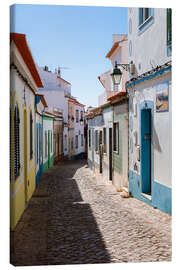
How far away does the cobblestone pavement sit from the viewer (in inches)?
172

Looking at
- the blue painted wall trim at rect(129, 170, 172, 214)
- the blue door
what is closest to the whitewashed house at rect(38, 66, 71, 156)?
the blue painted wall trim at rect(129, 170, 172, 214)

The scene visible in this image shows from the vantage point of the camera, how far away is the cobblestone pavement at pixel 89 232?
4.38 meters

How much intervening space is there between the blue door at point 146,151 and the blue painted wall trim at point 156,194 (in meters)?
0.19

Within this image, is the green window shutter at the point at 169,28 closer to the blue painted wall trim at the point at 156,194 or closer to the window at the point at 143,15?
the window at the point at 143,15

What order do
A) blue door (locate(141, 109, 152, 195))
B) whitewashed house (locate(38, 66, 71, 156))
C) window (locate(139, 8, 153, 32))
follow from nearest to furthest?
1. window (locate(139, 8, 153, 32))
2. blue door (locate(141, 109, 152, 195))
3. whitewashed house (locate(38, 66, 71, 156))

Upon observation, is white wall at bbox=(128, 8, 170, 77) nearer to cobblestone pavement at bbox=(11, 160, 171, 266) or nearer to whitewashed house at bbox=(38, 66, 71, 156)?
cobblestone pavement at bbox=(11, 160, 171, 266)

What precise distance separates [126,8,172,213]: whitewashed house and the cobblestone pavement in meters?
0.43

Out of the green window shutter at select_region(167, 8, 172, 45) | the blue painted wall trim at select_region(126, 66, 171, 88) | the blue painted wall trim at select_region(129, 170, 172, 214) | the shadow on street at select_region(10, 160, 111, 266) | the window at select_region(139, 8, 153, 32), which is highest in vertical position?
the window at select_region(139, 8, 153, 32)

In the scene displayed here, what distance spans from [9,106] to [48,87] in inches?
604

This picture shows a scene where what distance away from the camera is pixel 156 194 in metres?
6.21

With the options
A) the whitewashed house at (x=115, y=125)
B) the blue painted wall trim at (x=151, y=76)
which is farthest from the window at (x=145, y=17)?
the blue painted wall trim at (x=151, y=76)

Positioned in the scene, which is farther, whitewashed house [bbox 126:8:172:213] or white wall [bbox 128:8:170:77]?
white wall [bbox 128:8:170:77]

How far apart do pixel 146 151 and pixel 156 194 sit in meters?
1.12

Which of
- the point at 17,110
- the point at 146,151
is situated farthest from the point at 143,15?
the point at 17,110
